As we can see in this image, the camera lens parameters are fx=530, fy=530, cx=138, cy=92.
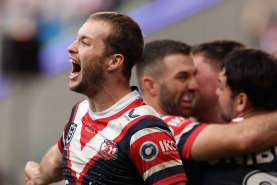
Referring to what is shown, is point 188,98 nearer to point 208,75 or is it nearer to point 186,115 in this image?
point 186,115

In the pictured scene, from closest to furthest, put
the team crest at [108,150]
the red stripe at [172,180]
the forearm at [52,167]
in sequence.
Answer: the red stripe at [172,180]
the team crest at [108,150]
the forearm at [52,167]

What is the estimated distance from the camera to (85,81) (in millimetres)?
2455

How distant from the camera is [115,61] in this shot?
8.14ft

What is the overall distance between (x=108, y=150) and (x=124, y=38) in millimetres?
528

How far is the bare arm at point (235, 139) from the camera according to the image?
9.74 ft

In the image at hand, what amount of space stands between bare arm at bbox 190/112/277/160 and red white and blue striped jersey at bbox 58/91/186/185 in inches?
26.7

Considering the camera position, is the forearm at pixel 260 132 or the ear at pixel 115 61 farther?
the forearm at pixel 260 132

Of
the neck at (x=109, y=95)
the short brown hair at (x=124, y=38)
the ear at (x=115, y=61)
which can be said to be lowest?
the neck at (x=109, y=95)

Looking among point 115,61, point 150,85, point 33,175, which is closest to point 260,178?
point 150,85

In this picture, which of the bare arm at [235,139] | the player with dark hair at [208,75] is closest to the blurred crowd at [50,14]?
the player with dark hair at [208,75]

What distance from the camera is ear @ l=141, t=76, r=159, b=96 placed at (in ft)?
11.3

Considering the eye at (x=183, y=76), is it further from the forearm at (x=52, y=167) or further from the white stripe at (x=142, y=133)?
the white stripe at (x=142, y=133)

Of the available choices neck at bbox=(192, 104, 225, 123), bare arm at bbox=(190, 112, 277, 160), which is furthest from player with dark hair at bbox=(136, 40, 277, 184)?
neck at bbox=(192, 104, 225, 123)

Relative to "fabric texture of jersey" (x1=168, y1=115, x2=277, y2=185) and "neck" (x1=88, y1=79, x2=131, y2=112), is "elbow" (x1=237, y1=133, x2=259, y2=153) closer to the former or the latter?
"fabric texture of jersey" (x1=168, y1=115, x2=277, y2=185)
